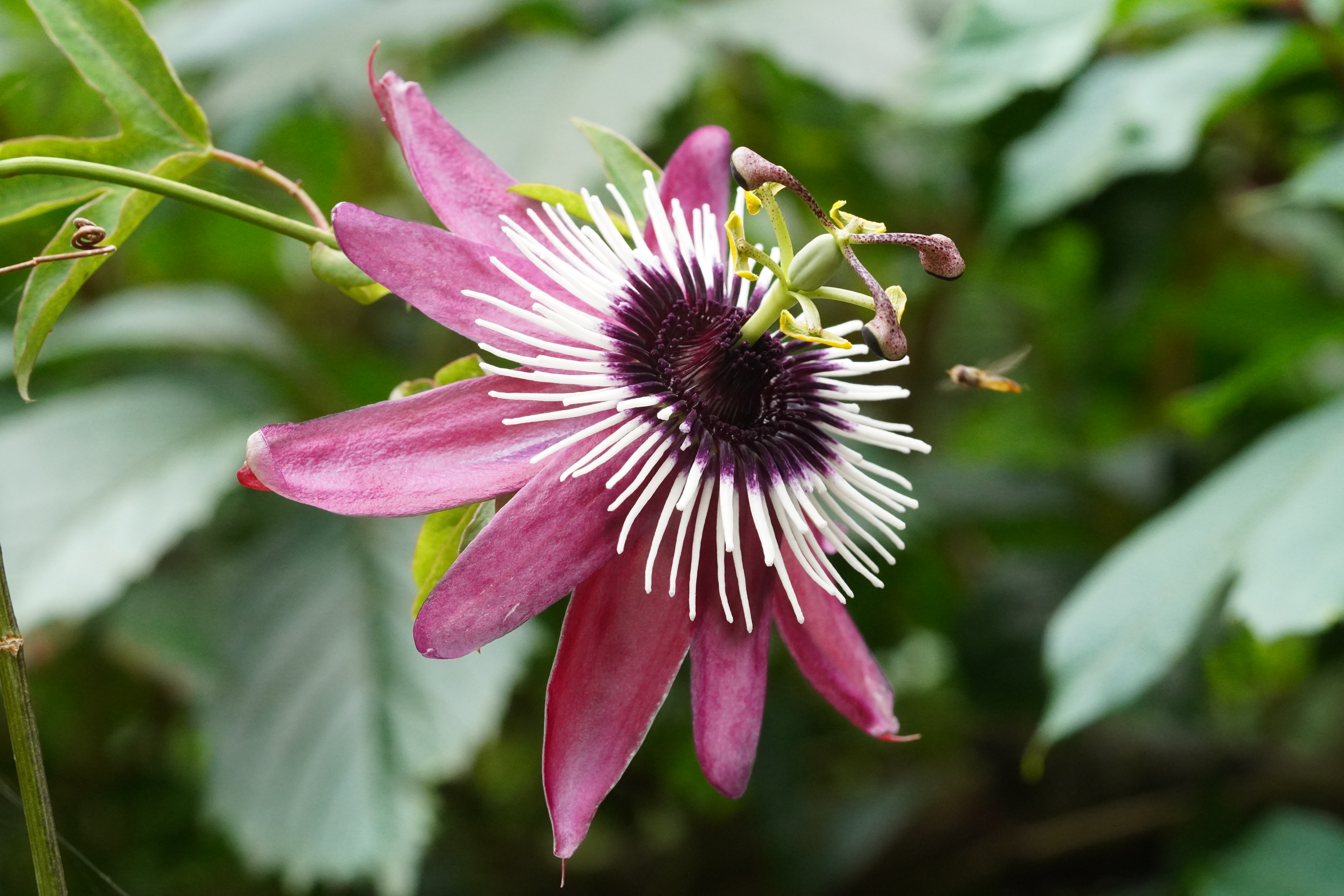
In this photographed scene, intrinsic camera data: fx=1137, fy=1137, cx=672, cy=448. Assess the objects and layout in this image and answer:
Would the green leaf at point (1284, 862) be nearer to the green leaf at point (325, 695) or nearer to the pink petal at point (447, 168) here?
the green leaf at point (325, 695)

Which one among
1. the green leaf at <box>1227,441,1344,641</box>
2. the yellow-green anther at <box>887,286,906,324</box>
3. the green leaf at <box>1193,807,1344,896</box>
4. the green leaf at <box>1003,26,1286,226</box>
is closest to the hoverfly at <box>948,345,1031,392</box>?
the yellow-green anther at <box>887,286,906,324</box>

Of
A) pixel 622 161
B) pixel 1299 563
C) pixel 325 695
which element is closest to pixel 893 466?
pixel 1299 563

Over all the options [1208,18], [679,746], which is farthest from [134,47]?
[1208,18]

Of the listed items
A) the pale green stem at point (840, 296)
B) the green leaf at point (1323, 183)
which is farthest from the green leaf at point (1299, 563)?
the pale green stem at point (840, 296)

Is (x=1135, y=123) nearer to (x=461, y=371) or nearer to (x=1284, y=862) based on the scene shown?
(x=1284, y=862)

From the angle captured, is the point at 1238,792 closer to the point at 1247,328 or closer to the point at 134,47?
the point at 1247,328
